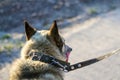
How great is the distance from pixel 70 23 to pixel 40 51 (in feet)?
19.7

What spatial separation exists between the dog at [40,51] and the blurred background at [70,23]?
2.79 m

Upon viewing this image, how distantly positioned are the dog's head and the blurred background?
9.06ft

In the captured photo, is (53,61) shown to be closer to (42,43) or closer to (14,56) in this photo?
(42,43)

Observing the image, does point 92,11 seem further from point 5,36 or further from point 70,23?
point 5,36

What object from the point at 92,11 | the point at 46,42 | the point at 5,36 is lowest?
the point at 92,11

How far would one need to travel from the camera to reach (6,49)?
341 inches

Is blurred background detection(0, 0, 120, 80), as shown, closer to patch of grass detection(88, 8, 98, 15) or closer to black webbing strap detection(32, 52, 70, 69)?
patch of grass detection(88, 8, 98, 15)

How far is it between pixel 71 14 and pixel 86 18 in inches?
20.5

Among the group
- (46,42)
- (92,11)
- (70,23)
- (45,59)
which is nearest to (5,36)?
(70,23)

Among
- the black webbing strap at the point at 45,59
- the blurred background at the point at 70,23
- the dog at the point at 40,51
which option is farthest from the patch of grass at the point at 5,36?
the black webbing strap at the point at 45,59

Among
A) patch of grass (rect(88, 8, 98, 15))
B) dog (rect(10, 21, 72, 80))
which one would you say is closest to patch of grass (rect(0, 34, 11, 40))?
patch of grass (rect(88, 8, 98, 15))

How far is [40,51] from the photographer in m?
4.72

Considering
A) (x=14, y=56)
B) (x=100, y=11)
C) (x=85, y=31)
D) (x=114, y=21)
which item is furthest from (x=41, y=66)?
(x=100, y=11)

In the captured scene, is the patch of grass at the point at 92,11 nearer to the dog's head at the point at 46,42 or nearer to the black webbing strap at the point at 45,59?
the dog's head at the point at 46,42
